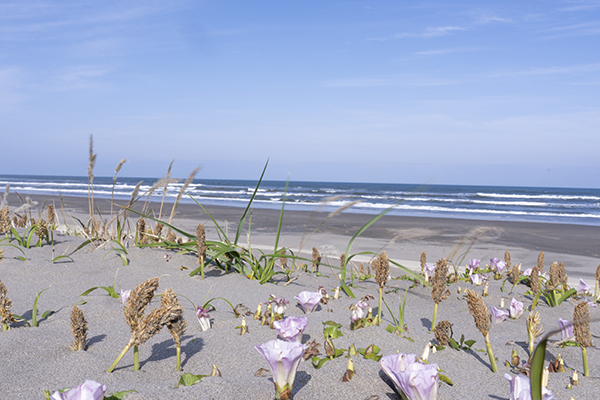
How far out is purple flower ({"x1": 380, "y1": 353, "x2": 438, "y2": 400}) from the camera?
120cm

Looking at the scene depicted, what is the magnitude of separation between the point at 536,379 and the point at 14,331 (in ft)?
6.81

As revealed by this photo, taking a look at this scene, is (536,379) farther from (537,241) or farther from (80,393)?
(537,241)

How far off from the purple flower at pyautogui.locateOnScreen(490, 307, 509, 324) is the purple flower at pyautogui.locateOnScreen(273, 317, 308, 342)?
1.49m

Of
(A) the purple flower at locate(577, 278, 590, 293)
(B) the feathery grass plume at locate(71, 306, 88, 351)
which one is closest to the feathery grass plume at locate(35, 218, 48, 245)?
(B) the feathery grass plume at locate(71, 306, 88, 351)

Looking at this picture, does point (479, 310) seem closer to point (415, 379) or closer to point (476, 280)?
point (415, 379)

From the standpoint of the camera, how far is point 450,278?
3986 mm

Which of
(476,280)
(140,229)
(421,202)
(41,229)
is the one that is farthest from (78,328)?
(421,202)

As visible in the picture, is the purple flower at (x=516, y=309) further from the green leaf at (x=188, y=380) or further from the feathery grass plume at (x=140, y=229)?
the feathery grass plume at (x=140, y=229)

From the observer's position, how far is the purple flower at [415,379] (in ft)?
3.92

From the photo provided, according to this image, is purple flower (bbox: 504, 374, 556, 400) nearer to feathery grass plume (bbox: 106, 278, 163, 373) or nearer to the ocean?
feathery grass plume (bbox: 106, 278, 163, 373)

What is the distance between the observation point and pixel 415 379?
121 cm

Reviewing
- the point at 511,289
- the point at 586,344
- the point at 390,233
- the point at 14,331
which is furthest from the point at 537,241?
the point at 14,331

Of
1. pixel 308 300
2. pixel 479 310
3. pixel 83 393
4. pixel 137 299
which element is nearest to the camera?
pixel 83 393

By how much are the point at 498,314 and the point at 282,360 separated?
188 cm
